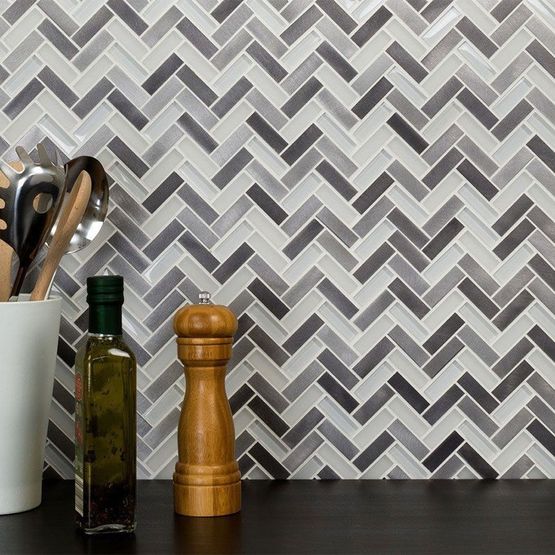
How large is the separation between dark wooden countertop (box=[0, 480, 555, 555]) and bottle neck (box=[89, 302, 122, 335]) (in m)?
0.22

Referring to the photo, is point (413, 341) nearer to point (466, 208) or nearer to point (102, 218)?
point (466, 208)

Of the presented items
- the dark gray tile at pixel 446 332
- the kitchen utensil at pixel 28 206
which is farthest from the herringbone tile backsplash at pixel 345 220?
the kitchen utensil at pixel 28 206

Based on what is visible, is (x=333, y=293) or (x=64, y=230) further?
(x=333, y=293)

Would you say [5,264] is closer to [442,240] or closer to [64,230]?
[64,230]

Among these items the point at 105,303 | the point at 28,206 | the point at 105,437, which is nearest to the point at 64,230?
the point at 28,206

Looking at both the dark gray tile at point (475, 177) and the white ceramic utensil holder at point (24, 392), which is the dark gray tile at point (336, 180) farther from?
the white ceramic utensil holder at point (24, 392)

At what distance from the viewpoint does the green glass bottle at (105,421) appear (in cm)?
87

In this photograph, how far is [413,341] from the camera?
112 centimetres

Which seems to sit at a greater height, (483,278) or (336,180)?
(336,180)

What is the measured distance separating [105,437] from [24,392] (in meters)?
0.12

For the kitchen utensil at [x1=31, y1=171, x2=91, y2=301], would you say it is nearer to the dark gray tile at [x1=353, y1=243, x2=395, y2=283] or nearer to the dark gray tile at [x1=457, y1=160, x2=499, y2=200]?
the dark gray tile at [x1=353, y1=243, x2=395, y2=283]

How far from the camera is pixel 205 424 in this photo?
944 mm

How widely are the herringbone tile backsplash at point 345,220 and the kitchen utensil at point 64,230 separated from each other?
3.5 inches

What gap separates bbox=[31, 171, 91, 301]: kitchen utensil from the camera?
988 millimetres
